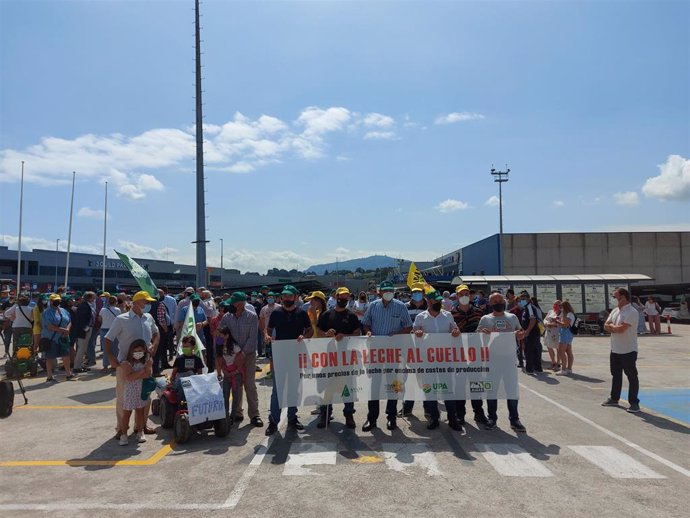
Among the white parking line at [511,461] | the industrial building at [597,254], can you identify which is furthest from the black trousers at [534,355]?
the industrial building at [597,254]

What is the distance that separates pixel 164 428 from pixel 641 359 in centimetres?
1371

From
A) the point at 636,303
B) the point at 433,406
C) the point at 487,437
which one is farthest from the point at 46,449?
the point at 636,303

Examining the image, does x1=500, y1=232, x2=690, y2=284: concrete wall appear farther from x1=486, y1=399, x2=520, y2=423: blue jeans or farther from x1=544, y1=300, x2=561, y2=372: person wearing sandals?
x1=486, y1=399, x2=520, y2=423: blue jeans

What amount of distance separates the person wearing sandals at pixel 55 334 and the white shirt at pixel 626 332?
11432 millimetres

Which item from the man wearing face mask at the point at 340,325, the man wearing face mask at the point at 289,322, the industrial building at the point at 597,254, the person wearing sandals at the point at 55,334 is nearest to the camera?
the man wearing face mask at the point at 340,325

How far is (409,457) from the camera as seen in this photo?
5.80 meters

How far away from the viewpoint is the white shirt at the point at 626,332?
8.20 m

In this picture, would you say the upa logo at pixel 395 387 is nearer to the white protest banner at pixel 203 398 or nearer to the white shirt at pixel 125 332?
the white protest banner at pixel 203 398

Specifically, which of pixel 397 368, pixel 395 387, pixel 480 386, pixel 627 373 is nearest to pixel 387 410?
pixel 395 387

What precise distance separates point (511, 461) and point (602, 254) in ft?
160

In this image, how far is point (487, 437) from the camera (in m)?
6.64

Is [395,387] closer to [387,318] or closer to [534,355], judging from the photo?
[387,318]

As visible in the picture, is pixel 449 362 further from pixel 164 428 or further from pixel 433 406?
pixel 164 428

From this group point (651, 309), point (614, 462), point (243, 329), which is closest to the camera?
point (614, 462)
